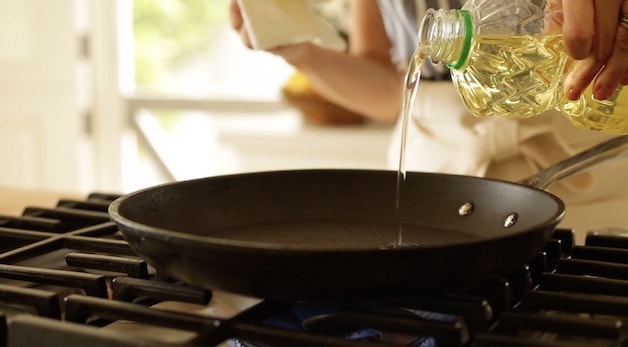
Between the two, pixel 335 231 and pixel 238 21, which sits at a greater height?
pixel 238 21

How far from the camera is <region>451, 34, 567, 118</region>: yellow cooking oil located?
797mm

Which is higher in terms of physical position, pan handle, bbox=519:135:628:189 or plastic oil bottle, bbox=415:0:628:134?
plastic oil bottle, bbox=415:0:628:134

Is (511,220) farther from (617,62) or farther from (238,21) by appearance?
(238,21)

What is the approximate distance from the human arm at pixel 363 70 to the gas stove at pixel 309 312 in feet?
2.20

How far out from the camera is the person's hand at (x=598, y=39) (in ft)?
2.10

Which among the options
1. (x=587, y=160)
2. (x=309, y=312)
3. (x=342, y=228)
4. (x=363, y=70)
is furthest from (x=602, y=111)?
(x=363, y=70)

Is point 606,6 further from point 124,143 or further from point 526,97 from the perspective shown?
point 124,143

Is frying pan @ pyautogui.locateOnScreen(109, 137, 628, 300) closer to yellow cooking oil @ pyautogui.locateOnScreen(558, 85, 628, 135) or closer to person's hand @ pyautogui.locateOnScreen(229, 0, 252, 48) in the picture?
yellow cooking oil @ pyautogui.locateOnScreen(558, 85, 628, 135)

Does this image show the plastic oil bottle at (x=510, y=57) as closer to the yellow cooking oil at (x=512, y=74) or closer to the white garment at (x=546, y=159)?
the yellow cooking oil at (x=512, y=74)

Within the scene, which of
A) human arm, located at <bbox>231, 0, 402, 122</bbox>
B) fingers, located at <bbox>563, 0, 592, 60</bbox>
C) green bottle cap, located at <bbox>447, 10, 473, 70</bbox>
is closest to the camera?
fingers, located at <bbox>563, 0, 592, 60</bbox>

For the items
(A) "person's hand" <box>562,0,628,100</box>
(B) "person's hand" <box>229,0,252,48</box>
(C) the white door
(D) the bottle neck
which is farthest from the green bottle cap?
(C) the white door

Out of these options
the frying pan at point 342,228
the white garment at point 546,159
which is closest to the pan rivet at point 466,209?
the frying pan at point 342,228

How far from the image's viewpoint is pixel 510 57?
817mm

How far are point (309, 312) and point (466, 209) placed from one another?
0.26m
